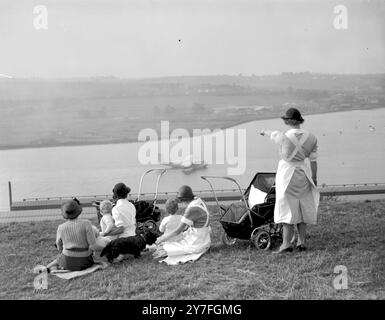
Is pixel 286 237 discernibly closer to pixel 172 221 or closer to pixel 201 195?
pixel 172 221

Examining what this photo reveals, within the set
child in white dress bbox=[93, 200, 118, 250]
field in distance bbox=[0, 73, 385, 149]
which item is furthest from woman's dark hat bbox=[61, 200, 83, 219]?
field in distance bbox=[0, 73, 385, 149]

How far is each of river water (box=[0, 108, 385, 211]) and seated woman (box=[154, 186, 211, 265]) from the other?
1.61 m

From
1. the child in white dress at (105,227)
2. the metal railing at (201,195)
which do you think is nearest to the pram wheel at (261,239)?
the child in white dress at (105,227)

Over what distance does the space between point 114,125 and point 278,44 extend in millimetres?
2061

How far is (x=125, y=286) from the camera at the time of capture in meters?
4.78

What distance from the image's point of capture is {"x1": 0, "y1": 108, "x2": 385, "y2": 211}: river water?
7125 millimetres

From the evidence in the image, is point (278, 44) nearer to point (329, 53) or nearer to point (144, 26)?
point (329, 53)

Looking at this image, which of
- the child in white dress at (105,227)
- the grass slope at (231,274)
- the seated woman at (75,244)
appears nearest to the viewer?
the grass slope at (231,274)

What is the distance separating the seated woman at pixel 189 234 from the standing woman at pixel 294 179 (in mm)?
636

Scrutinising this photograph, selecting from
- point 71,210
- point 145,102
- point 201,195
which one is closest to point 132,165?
point 145,102

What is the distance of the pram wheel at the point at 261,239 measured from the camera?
5.56 m

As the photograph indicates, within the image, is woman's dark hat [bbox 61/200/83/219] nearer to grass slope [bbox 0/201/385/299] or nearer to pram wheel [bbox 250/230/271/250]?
grass slope [bbox 0/201/385/299]

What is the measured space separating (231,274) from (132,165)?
8.33 feet

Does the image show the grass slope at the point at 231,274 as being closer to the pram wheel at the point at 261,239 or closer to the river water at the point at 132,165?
the pram wheel at the point at 261,239
